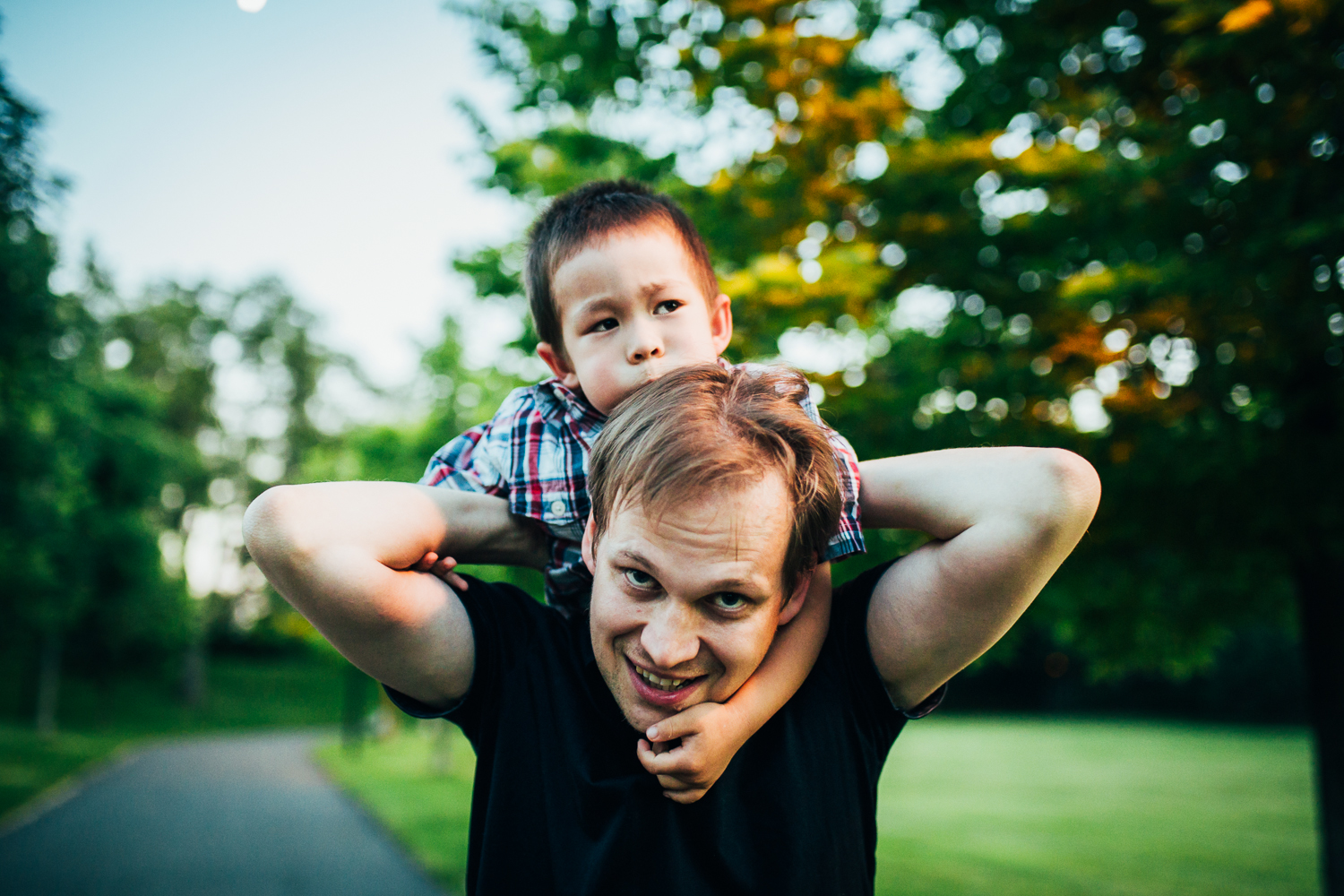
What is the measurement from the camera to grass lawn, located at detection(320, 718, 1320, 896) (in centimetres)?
1154

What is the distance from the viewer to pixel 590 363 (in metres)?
1.53

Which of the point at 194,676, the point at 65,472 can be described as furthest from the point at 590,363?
the point at 194,676

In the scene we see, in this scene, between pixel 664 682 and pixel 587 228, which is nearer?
pixel 664 682

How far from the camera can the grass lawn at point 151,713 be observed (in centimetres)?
1928

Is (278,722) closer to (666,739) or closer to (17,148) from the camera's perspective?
(17,148)

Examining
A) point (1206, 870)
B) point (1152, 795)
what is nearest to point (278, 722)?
point (1152, 795)

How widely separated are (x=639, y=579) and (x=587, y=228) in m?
0.65

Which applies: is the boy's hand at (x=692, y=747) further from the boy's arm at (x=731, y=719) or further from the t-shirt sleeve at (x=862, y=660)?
the t-shirt sleeve at (x=862, y=660)

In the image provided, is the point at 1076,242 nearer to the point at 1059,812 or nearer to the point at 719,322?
the point at 719,322

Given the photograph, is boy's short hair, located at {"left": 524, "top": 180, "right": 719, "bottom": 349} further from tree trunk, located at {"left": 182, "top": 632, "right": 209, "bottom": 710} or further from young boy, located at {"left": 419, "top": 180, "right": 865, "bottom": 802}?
tree trunk, located at {"left": 182, "top": 632, "right": 209, "bottom": 710}

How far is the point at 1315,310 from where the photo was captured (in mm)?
4422

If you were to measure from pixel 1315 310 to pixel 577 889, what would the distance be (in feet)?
15.5

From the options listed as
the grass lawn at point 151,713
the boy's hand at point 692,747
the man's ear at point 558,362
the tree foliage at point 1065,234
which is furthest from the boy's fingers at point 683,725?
the grass lawn at point 151,713

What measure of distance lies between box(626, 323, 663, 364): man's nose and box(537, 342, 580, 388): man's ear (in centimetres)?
19
